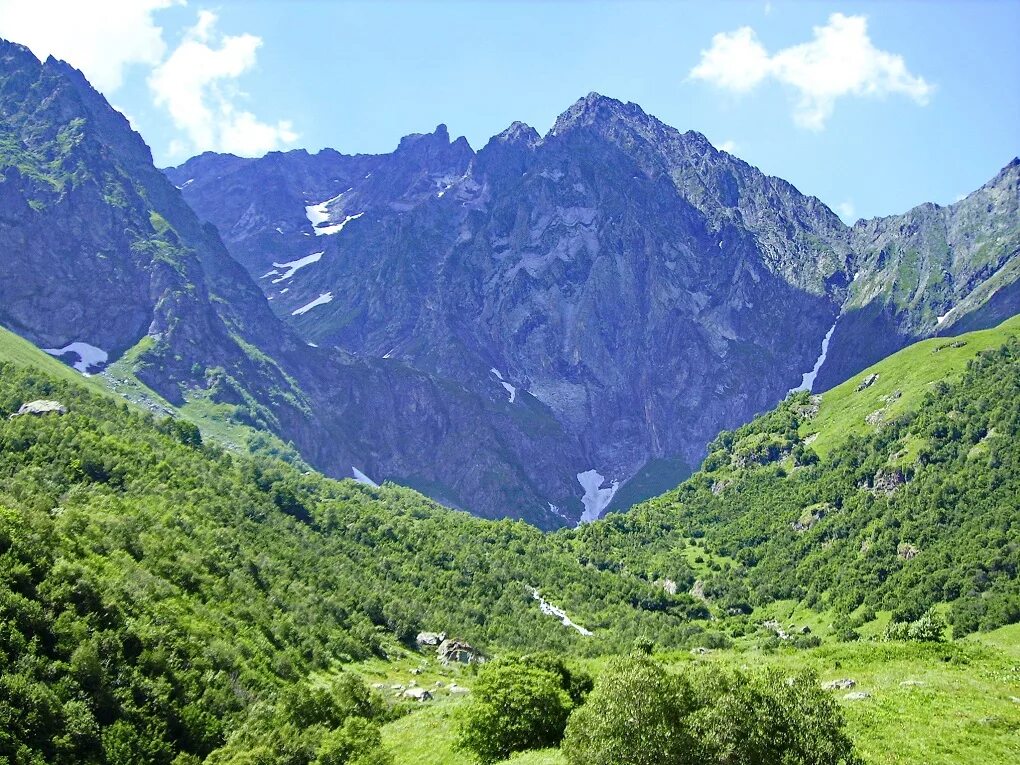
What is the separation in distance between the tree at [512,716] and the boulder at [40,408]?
15048 centimetres

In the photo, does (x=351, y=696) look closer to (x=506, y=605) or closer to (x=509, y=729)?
(x=509, y=729)

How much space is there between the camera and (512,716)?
187 feet

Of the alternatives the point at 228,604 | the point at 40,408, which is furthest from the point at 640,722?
the point at 40,408

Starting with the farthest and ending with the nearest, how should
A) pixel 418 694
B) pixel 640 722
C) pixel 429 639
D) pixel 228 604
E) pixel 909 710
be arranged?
1. pixel 429 639
2. pixel 228 604
3. pixel 418 694
4. pixel 909 710
5. pixel 640 722

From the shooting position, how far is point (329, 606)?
145000mm

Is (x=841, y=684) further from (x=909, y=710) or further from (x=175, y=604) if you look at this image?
(x=175, y=604)

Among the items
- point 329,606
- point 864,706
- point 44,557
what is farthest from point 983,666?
point 329,606

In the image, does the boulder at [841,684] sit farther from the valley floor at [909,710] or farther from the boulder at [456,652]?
the boulder at [456,652]

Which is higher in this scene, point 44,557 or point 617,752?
point 44,557

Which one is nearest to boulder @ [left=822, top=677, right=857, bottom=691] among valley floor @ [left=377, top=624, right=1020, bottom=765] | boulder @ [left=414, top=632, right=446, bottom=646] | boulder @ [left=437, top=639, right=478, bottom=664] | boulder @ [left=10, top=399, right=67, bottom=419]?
valley floor @ [left=377, top=624, right=1020, bottom=765]

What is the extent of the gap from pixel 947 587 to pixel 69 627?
6371 inches

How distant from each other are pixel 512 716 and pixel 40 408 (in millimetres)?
158348

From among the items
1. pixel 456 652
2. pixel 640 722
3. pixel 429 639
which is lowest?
pixel 640 722

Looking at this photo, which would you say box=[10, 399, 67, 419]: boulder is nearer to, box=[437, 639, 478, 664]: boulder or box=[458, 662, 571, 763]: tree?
box=[437, 639, 478, 664]: boulder
